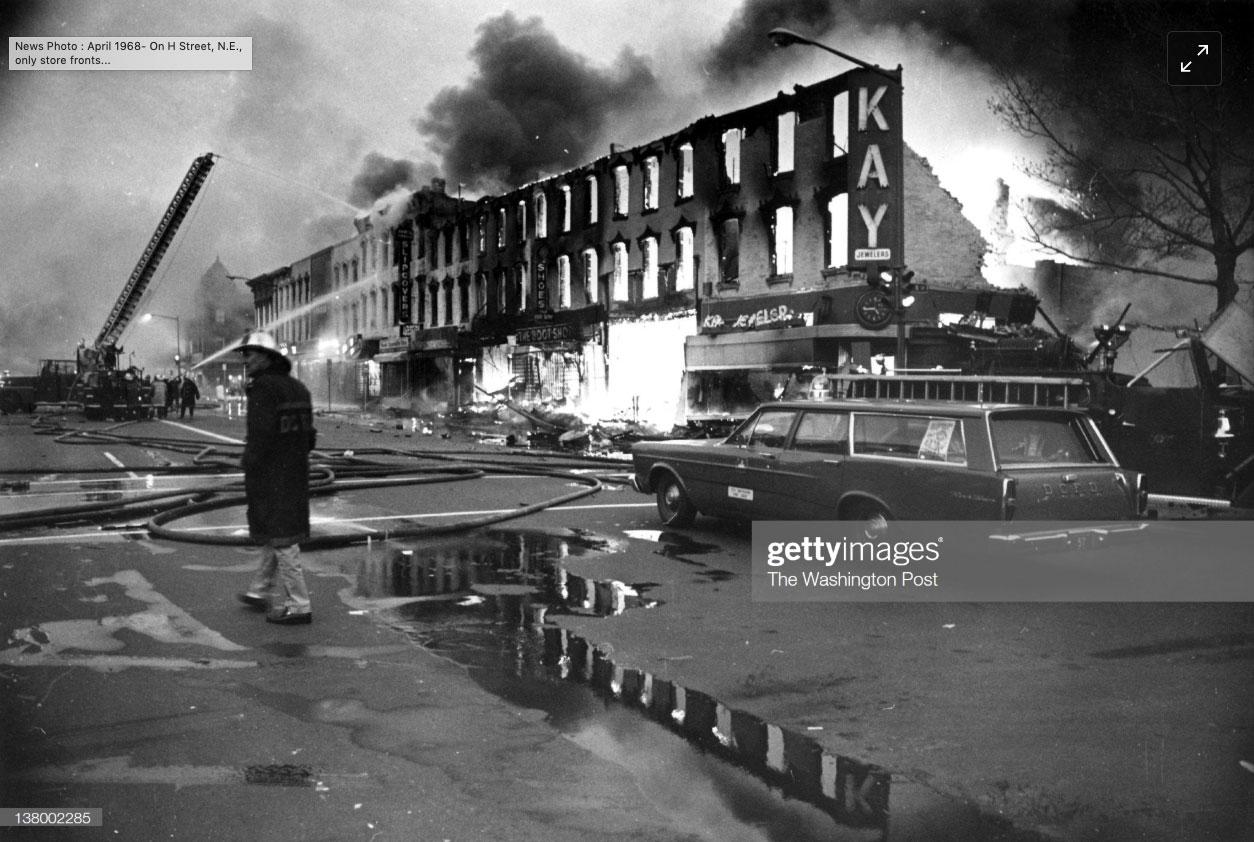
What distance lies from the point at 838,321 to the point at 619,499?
1248cm

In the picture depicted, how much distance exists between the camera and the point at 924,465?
7.52 metres

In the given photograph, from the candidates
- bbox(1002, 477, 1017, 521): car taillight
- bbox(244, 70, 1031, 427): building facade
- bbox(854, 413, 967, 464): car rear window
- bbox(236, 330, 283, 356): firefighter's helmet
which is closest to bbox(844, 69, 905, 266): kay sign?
bbox(244, 70, 1031, 427): building facade

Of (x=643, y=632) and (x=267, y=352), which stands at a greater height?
(x=267, y=352)

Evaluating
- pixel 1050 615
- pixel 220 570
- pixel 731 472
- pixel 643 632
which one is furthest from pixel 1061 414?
pixel 220 570

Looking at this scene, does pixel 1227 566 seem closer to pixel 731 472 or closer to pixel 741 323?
pixel 731 472

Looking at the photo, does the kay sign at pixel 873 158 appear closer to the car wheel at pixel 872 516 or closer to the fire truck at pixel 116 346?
the car wheel at pixel 872 516

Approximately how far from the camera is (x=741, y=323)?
2644 centimetres

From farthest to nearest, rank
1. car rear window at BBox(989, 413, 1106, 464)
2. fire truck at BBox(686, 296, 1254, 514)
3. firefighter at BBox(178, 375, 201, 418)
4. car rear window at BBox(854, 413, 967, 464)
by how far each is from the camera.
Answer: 1. firefighter at BBox(178, 375, 201, 418)
2. fire truck at BBox(686, 296, 1254, 514)
3. car rear window at BBox(854, 413, 967, 464)
4. car rear window at BBox(989, 413, 1106, 464)

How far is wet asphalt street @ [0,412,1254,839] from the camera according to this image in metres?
3.48

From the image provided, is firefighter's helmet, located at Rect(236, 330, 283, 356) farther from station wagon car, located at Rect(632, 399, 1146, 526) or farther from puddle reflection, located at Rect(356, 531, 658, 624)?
station wagon car, located at Rect(632, 399, 1146, 526)

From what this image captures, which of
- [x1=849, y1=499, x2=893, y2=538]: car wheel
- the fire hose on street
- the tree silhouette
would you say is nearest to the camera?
[x1=849, y1=499, x2=893, y2=538]: car wheel

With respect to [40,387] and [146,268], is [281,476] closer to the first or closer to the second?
[146,268]
